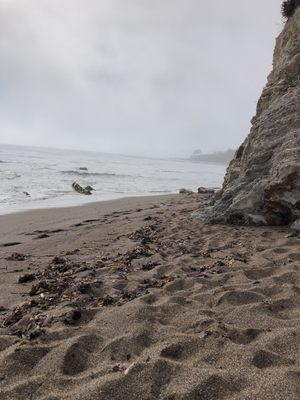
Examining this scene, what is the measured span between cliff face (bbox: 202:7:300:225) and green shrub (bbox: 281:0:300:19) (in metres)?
1.43

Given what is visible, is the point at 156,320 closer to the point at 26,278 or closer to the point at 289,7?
the point at 26,278

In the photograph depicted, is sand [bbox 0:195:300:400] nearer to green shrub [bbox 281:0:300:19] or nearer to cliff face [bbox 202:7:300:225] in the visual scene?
cliff face [bbox 202:7:300:225]

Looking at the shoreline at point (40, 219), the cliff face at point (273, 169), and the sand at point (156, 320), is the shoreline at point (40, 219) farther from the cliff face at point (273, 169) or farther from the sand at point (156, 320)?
the cliff face at point (273, 169)

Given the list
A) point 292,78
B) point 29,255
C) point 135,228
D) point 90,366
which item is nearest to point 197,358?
point 90,366

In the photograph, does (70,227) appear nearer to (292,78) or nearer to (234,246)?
(234,246)

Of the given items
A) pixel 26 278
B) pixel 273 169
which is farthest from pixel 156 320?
pixel 273 169

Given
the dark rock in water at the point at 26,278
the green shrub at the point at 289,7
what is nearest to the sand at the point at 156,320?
the dark rock in water at the point at 26,278

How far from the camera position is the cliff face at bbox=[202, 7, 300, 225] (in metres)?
6.07

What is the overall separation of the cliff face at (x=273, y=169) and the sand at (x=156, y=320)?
52 centimetres

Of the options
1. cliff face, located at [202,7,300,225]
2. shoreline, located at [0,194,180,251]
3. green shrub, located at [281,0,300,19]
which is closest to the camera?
cliff face, located at [202,7,300,225]

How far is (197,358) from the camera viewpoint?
259 centimetres

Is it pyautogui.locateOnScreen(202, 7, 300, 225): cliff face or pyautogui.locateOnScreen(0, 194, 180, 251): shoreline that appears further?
pyautogui.locateOnScreen(0, 194, 180, 251): shoreline

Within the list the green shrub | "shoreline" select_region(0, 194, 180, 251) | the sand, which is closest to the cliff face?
the sand

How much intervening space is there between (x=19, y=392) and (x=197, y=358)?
112 cm
